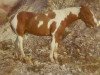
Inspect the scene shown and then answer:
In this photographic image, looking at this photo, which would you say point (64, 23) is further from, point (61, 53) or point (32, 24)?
point (61, 53)

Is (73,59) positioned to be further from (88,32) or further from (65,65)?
(88,32)

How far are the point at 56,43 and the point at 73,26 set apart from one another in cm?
87

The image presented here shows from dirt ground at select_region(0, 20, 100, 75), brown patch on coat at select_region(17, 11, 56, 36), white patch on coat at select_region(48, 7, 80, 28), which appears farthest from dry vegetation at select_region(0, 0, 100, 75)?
white patch on coat at select_region(48, 7, 80, 28)

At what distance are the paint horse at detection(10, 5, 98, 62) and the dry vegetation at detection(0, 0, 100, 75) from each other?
199 millimetres

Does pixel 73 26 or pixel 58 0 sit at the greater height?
pixel 58 0

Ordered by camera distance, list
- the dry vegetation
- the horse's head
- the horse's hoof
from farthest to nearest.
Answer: the horse's hoof
the dry vegetation
the horse's head

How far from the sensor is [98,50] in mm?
4316

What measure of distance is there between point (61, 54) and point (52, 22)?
0.57 metres

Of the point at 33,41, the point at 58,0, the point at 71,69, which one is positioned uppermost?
the point at 58,0

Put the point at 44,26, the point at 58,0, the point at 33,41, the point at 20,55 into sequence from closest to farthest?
the point at 44,26 → the point at 20,55 → the point at 33,41 → the point at 58,0

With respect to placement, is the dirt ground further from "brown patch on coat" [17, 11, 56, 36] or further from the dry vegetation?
"brown patch on coat" [17, 11, 56, 36]

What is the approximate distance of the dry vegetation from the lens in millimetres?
4020

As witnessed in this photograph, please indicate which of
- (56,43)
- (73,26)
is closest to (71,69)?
(56,43)

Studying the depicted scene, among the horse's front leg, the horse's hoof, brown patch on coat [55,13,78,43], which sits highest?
brown patch on coat [55,13,78,43]
